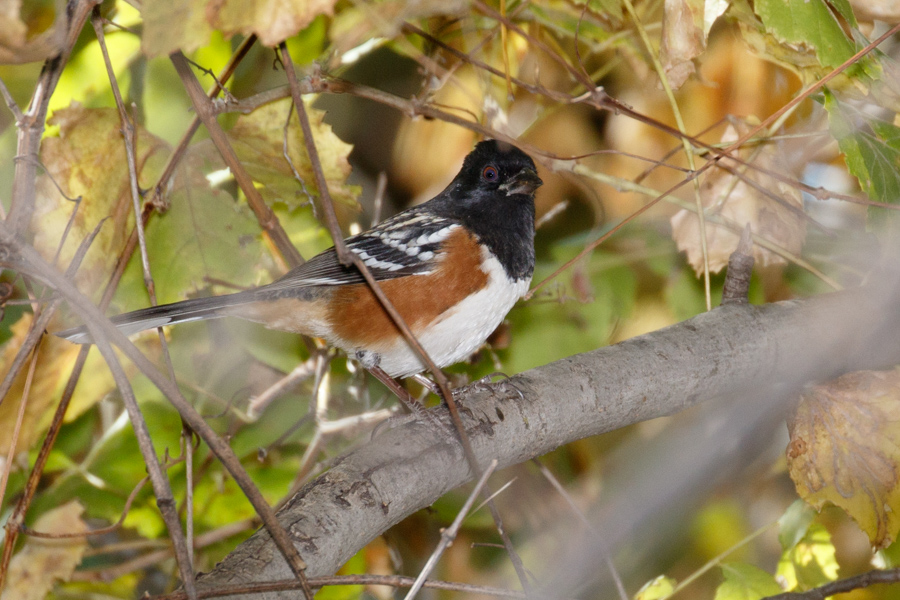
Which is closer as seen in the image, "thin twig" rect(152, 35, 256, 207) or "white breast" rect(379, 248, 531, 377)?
"thin twig" rect(152, 35, 256, 207)

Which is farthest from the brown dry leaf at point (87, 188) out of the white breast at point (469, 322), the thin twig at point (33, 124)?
the white breast at point (469, 322)

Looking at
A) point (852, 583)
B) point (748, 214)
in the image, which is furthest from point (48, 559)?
point (748, 214)

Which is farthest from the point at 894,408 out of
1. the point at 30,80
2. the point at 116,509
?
the point at 30,80

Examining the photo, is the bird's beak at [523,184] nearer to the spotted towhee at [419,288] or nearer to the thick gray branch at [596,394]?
the spotted towhee at [419,288]

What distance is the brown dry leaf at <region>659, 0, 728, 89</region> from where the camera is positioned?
54.9 inches

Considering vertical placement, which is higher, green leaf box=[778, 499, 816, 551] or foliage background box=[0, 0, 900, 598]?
foliage background box=[0, 0, 900, 598]

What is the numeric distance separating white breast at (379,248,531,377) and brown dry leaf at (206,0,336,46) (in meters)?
0.90

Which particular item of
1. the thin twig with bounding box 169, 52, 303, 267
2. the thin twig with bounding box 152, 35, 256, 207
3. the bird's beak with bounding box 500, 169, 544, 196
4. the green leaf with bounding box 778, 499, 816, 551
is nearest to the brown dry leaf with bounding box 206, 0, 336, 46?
the thin twig with bounding box 169, 52, 303, 267

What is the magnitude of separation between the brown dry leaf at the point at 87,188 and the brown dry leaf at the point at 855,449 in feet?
5.32

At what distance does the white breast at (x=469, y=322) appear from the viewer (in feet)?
6.10

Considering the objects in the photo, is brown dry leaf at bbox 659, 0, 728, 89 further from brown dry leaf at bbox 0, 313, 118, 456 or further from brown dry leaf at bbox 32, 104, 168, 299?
brown dry leaf at bbox 0, 313, 118, 456

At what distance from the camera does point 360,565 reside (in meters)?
2.04

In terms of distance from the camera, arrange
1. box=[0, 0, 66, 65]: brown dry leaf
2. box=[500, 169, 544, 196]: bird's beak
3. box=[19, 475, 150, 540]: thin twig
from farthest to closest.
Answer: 1. box=[500, 169, 544, 196]: bird's beak
2. box=[19, 475, 150, 540]: thin twig
3. box=[0, 0, 66, 65]: brown dry leaf

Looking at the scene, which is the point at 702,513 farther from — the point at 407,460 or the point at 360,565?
the point at 407,460
